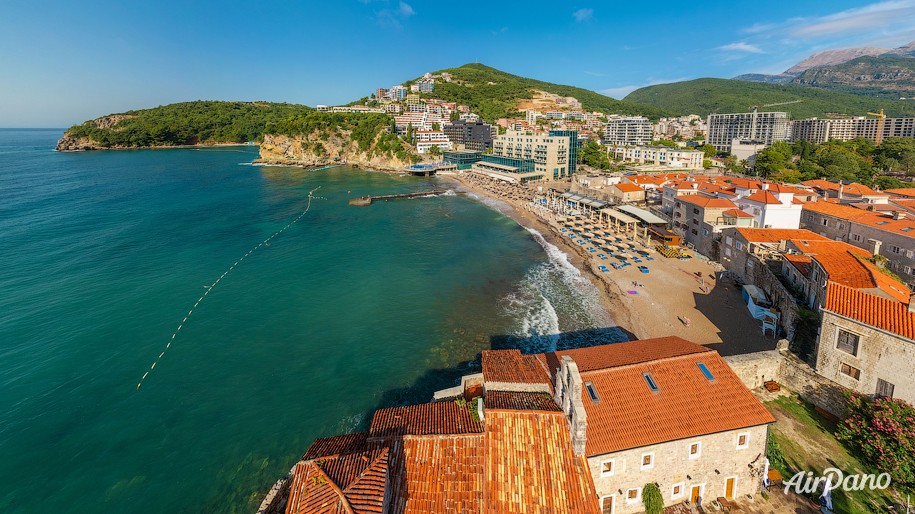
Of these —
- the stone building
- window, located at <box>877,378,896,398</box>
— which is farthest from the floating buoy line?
the stone building

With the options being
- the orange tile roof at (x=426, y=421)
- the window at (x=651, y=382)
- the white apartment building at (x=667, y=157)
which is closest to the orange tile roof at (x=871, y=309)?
the window at (x=651, y=382)

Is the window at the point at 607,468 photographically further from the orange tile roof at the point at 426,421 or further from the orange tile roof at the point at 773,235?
the orange tile roof at the point at 773,235

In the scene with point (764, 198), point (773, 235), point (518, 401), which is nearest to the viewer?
point (518, 401)

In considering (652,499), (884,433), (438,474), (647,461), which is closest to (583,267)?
(884,433)

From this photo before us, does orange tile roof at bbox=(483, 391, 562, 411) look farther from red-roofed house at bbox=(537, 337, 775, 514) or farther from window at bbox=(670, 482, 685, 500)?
window at bbox=(670, 482, 685, 500)

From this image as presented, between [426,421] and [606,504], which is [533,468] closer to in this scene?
→ [426,421]

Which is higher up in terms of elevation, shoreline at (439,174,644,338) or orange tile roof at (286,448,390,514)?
orange tile roof at (286,448,390,514)
